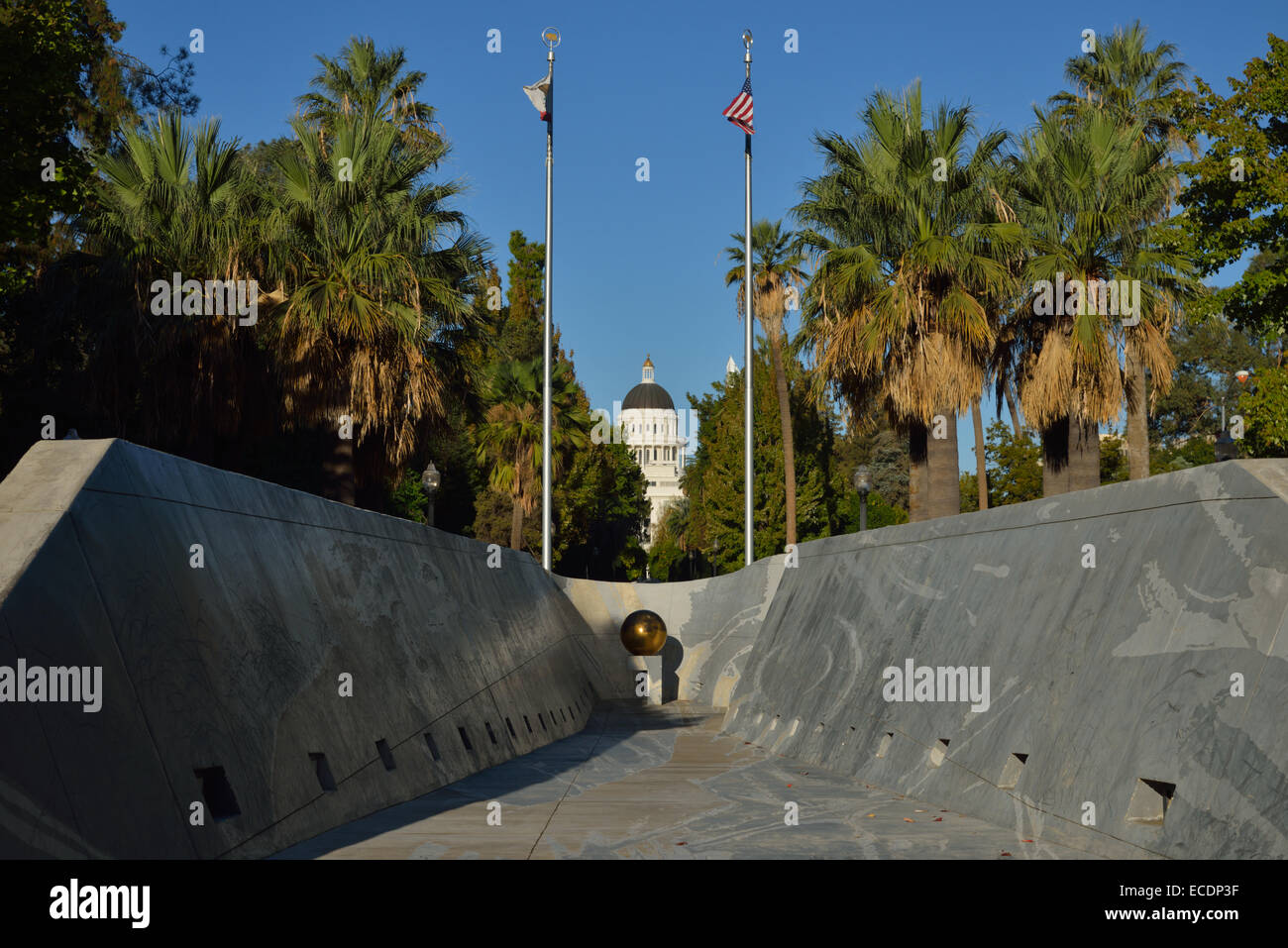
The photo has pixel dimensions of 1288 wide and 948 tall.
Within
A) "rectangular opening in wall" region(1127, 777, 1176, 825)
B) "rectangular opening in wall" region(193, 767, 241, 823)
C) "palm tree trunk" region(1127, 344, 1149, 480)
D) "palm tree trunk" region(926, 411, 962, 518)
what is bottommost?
"rectangular opening in wall" region(1127, 777, 1176, 825)

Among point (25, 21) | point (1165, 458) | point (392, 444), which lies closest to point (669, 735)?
point (392, 444)

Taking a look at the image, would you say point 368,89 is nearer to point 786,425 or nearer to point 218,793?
point 786,425

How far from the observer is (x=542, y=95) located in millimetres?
34281

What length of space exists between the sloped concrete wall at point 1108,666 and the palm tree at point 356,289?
12.7 metres

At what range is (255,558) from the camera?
9641 mm

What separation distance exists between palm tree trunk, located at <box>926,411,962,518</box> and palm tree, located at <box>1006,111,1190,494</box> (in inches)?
64.1

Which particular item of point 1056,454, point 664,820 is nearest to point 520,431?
point 1056,454

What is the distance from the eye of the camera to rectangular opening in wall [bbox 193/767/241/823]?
7750 mm

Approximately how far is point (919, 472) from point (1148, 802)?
746 inches

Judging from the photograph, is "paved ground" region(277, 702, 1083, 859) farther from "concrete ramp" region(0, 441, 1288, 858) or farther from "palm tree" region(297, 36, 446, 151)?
"palm tree" region(297, 36, 446, 151)

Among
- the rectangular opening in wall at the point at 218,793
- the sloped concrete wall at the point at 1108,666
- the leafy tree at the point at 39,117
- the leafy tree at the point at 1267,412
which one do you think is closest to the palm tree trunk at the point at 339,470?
the leafy tree at the point at 39,117

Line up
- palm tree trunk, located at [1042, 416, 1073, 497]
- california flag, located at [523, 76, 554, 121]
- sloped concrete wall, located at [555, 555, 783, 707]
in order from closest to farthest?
1. palm tree trunk, located at [1042, 416, 1073, 497]
2. sloped concrete wall, located at [555, 555, 783, 707]
3. california flag, located at [523, 76, 554, 121]

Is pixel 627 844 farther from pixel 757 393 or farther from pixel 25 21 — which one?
pixel 757 393

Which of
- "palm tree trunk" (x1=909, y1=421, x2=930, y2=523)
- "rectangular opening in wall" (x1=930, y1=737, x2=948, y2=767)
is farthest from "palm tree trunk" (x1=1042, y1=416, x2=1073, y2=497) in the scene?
"rectangular opening in wall" (x1=930, y1=737, x2=948, y2=767)
